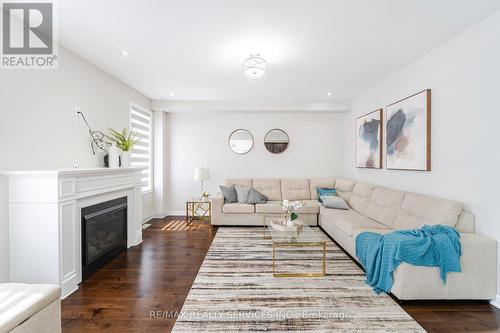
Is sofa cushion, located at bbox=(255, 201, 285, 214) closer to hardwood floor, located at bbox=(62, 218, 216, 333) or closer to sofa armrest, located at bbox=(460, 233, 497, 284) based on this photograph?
hardwood floor, located at bbox=(62, 218, 216, 333)

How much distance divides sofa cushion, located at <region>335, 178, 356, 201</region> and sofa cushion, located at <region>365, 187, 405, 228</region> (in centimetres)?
85

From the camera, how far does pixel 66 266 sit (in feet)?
7.70

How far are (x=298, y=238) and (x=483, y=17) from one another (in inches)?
115

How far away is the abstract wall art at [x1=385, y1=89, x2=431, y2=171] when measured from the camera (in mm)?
2951

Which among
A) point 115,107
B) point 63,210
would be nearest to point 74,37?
point 115,107

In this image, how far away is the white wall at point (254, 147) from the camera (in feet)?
18.3

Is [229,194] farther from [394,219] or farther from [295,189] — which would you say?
[394,219]

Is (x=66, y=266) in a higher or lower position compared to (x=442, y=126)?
lower

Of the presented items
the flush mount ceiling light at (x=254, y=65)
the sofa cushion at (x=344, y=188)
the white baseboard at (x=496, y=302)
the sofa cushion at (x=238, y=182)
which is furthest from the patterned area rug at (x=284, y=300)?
the flush mount ceiling light at (x=254, y=65)

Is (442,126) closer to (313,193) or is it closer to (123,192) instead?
(313,193)

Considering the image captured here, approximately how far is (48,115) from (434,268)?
4.23 meters

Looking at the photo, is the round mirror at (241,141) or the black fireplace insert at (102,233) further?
the round mirror at (241,141)

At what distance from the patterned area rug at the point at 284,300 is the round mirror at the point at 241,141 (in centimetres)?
284

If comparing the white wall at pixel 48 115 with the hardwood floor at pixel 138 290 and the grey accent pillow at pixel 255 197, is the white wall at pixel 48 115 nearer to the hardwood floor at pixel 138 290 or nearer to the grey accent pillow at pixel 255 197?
the hardwood floor at pixel 138 290
